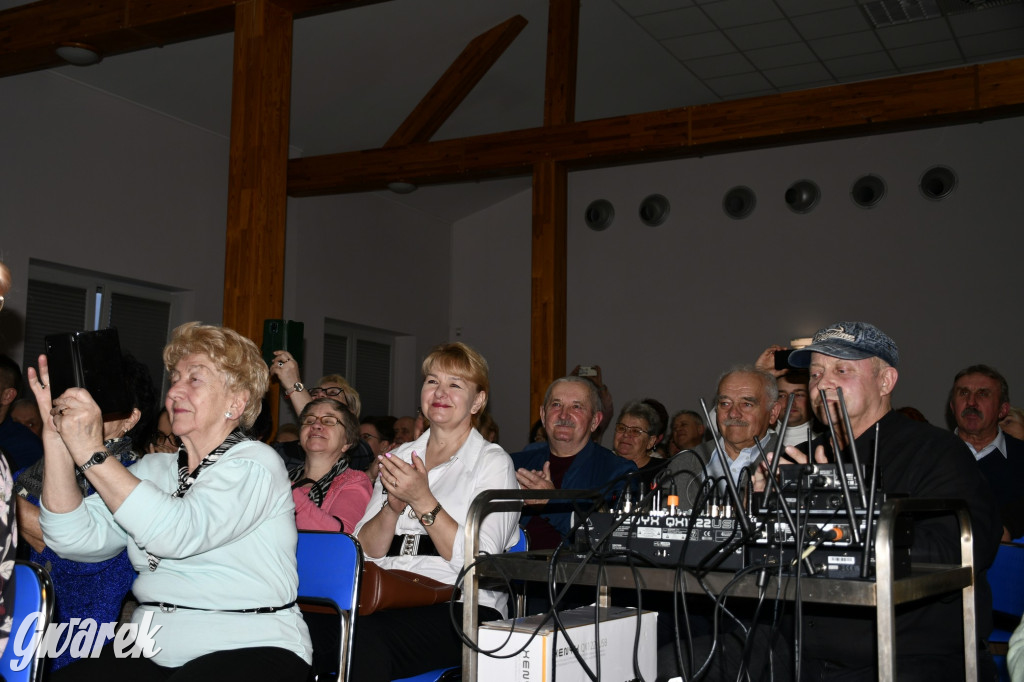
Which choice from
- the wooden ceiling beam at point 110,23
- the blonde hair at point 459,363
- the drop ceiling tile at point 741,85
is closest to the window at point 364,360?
the wooden ceiling beam at point 110,23

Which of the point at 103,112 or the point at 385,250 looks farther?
the point at 385,250

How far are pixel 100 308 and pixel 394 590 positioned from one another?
573cm

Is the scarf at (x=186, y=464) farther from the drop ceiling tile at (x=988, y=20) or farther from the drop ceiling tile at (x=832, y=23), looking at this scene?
the drop ceiling tile at (x=988, y=20)

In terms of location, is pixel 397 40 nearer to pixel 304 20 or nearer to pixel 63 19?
pixel 304 20

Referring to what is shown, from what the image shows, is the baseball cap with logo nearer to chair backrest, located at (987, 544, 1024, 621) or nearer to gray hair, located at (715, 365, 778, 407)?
chair backrest, located at (987, 544, 1024, 621)

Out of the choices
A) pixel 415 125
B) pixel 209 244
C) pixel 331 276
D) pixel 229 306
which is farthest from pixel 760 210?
pixel 229 306

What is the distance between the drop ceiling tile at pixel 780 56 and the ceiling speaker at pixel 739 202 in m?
1.38

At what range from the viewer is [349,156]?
8.05 m

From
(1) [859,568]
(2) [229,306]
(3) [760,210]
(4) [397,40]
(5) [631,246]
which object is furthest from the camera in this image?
(5) [631,246]

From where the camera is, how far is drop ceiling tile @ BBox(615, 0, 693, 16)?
725cm

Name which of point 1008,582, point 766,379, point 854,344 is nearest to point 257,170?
point 766,379

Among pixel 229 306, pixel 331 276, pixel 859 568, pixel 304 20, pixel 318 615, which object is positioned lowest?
pixel 318 615

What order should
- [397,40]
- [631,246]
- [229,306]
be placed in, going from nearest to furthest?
1. [229,306]
2. [397,40]
3. [631,246]

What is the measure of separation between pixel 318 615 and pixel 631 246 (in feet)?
24.9
